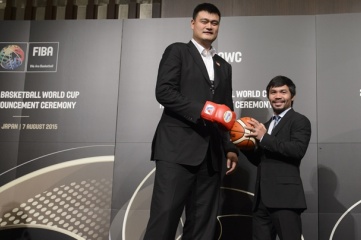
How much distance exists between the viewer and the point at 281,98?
3078 mm

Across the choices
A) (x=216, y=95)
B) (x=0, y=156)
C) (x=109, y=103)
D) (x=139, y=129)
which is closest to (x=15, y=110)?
(x=0, y=156)

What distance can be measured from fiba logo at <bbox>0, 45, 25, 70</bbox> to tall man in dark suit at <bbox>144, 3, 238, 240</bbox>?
1.97m

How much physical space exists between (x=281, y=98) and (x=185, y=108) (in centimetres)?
90

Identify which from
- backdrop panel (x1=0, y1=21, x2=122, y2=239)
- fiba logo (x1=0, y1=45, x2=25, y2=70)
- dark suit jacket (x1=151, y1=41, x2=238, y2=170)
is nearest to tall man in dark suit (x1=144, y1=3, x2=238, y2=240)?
dark suit jacket (x1=151, y1=41, x2=238, y2=170)

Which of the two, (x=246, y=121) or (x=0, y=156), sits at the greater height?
(x=246, y=121)

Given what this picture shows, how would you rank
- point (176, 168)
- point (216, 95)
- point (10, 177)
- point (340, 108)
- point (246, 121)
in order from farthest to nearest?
point (10, 177), point (340, 108), point (246, 121), point (216, 95), point (176, 168)

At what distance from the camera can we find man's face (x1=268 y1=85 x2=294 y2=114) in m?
3.08

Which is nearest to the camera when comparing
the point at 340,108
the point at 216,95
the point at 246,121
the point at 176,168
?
the point at 176,168

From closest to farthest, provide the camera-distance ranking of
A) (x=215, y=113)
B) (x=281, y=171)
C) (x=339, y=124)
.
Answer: (x=215, y=113) → (x=281, y=171) → (x=339, y=124)

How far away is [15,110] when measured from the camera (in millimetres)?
4004

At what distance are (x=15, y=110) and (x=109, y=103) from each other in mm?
863

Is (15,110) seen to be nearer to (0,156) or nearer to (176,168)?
(0,156)

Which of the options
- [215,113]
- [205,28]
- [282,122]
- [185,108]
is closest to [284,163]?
[282,122]

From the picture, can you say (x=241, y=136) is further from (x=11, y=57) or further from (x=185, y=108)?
(x=11, y=57)
